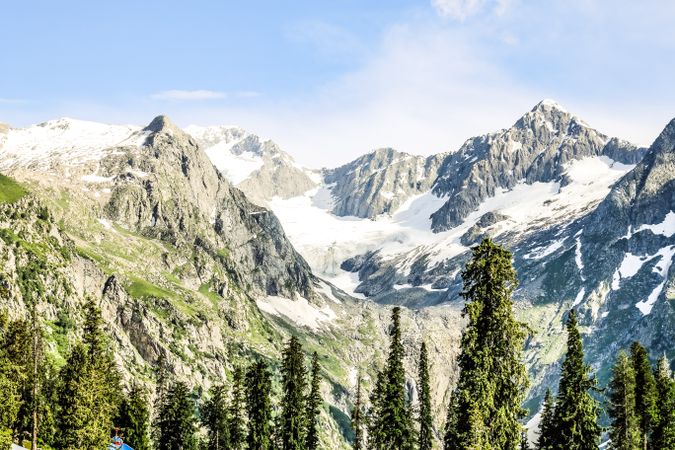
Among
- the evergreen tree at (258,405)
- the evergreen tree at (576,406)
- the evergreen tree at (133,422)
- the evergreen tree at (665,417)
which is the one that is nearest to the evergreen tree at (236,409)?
the evergreen tree at (258,405)

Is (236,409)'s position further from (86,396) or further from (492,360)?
(492,360)

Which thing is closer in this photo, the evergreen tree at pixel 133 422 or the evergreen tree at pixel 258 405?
the evergreen tree at pixel 258 405

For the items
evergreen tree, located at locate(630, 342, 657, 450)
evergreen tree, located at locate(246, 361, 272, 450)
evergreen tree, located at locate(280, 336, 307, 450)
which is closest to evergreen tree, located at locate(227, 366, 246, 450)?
evergreen tree, located at locate(246, 361, 272, 450)

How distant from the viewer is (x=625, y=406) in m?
74.7

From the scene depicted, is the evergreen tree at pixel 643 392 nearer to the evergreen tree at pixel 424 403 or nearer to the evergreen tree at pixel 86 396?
the evergreen tree at pixel 424 403

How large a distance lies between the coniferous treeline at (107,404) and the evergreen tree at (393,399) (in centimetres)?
1625

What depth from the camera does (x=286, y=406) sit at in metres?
91.6

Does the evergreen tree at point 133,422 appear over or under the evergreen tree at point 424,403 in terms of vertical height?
under

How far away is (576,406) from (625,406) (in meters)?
22.5

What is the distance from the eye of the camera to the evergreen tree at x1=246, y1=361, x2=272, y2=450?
92375 millimetres

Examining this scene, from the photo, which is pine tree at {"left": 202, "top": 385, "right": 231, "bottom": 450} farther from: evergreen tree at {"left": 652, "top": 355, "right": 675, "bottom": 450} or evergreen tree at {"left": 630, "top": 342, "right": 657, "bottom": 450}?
evergreen tree at {"left": 652, "top": 355, "right": 675, "bottom": 450}

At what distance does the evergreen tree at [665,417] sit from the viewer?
7381 cm

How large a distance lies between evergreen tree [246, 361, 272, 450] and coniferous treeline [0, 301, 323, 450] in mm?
131

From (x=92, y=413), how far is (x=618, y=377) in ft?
179
